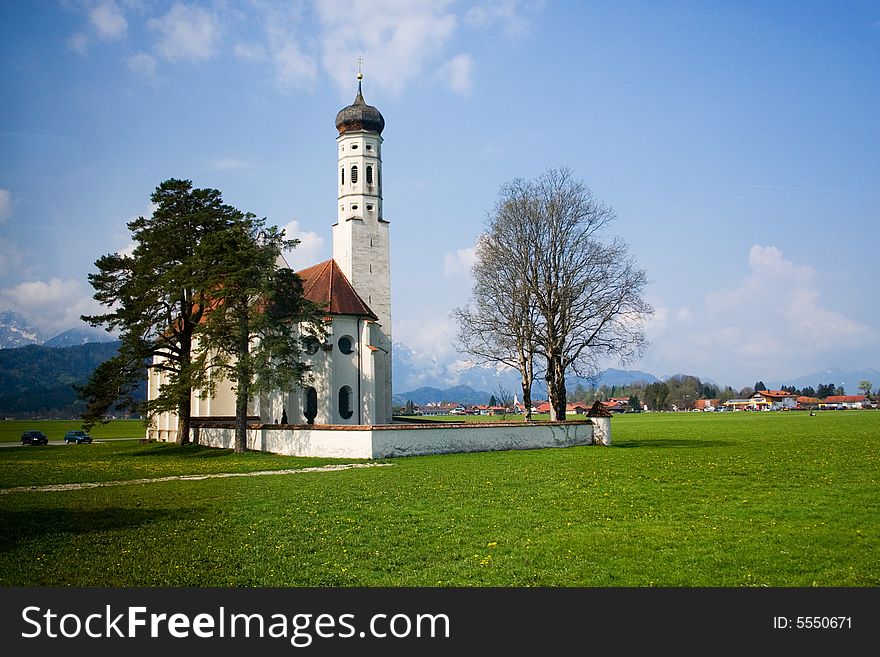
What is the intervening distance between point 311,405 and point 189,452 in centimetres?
786

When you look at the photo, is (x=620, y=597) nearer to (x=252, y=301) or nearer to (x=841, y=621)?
(x=841, y=621)

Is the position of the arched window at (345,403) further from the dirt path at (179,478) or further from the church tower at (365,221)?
the dirt path at (179,478)

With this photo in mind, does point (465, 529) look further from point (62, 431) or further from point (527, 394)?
point (62, 431)

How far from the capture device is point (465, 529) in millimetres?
12172

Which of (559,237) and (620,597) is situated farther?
(559,237)

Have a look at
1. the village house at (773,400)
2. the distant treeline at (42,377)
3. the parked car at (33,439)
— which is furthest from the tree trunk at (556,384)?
the village house at (773,400)

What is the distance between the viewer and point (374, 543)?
36.2 feet

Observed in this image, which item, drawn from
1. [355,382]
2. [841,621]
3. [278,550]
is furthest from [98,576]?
[355,382]

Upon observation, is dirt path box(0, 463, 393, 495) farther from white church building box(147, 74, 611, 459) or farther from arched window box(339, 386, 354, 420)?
arched window box(339, 386, 354, 420)

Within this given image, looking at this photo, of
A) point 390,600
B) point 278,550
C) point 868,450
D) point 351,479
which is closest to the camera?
point 390,600

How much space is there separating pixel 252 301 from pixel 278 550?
24886mm

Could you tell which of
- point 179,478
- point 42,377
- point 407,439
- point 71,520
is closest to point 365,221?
point 407,439

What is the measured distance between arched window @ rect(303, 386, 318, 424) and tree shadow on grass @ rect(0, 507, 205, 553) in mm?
25772

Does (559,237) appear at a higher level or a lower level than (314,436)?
higher
